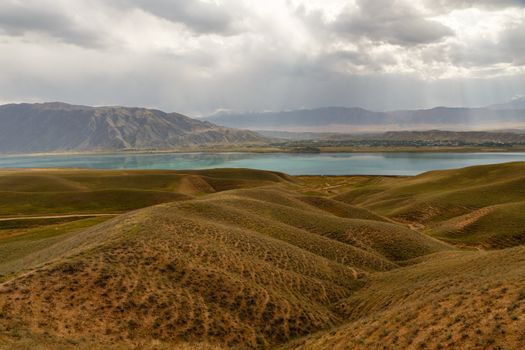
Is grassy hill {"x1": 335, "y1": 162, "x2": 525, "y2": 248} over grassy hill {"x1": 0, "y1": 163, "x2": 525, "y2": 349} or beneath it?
beneath

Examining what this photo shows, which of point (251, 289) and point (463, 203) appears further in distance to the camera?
point (463, 203)

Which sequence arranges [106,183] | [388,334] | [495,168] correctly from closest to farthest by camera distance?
[388,334], [495,168], [106,183]

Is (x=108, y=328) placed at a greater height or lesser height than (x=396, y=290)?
greater

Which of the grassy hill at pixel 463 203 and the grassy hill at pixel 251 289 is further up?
the grassy hill at pixel 251 289

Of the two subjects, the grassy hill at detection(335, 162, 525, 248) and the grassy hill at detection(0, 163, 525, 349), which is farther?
the grassy hill at detection(335, 162, 525, 248)

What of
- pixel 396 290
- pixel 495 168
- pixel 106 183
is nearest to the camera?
pixel 396 290

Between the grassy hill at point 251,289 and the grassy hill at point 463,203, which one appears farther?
the grassy hill at point 463,203

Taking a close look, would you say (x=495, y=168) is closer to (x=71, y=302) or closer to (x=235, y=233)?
(x=235, y=233)

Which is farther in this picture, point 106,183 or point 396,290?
point 106,183

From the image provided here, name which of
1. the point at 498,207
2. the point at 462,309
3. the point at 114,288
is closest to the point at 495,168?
the point at 498,207

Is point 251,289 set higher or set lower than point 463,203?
higher
